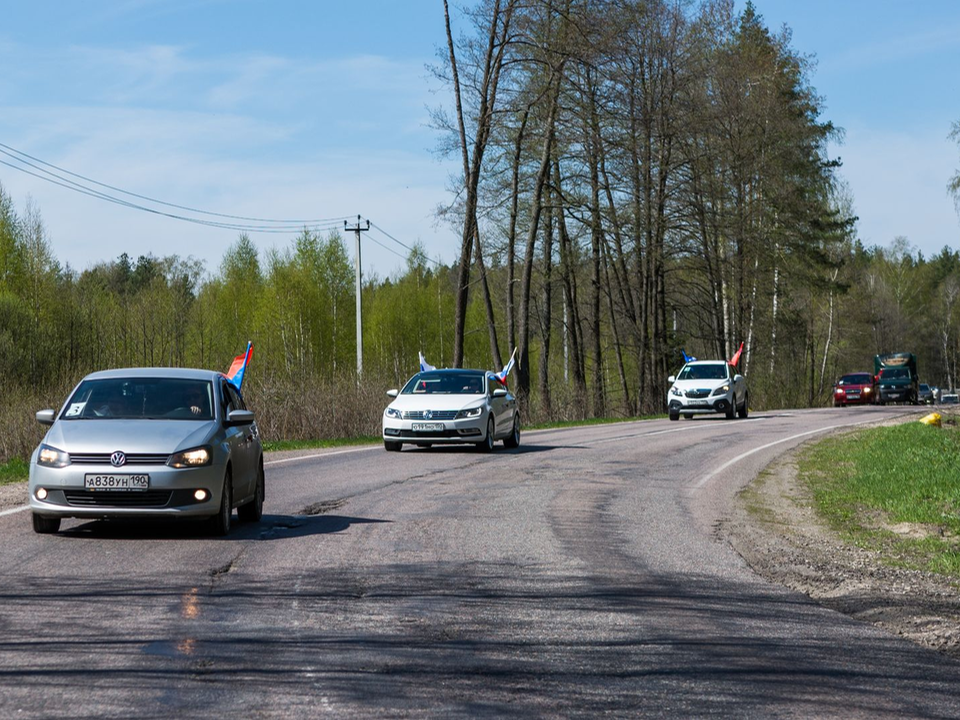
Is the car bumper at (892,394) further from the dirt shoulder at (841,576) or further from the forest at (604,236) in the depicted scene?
the dirt shoulder at (841,576)

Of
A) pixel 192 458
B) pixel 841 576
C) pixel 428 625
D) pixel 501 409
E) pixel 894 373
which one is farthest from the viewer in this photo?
pixel 894 373

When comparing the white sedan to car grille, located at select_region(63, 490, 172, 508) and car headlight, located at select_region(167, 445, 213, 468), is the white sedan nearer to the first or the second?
car headlight, located at select_region(167, 445, 213, 468)

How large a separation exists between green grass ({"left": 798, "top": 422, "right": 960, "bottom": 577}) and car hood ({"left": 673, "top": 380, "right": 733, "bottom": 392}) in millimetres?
13517

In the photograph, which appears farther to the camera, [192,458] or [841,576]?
[192,458]

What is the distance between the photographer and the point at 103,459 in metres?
11.0

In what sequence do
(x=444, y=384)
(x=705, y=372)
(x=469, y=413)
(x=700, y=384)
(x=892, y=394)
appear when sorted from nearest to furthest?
1. (x=469, y=413)
2. (x=444, y=384)
3. (x=700, y=384)
4. (x=705, y=372)
5. (x=892, y=394)

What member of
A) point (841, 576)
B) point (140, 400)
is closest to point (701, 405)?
point (140, 400)

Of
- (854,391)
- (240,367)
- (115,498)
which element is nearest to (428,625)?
(115,498)

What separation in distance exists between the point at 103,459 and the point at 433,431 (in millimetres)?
12689

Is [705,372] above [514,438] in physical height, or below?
above

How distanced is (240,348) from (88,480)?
8586cm

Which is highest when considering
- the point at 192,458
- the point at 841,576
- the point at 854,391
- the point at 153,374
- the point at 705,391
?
the point at 153,374

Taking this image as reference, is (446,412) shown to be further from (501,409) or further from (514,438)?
(514,438)

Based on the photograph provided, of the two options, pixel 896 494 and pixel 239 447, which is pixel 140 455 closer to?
pixel 239 447
